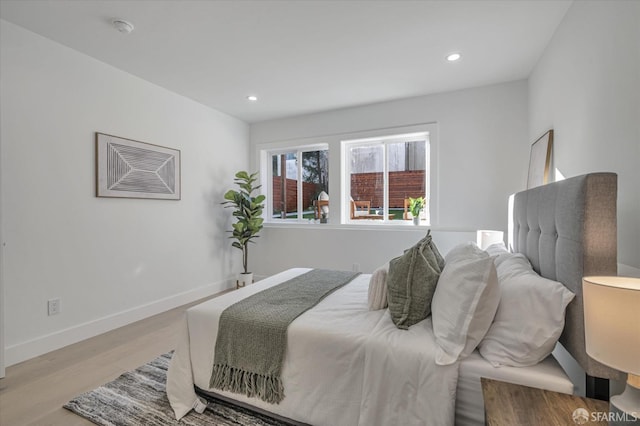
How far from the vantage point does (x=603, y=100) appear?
5.00ft

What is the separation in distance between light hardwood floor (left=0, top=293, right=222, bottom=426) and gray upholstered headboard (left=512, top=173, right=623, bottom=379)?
8.04ft

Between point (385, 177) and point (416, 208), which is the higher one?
point (385, 177)

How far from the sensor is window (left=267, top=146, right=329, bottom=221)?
447 cm

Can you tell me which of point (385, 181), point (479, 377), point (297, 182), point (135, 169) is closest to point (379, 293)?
point (479, 377)

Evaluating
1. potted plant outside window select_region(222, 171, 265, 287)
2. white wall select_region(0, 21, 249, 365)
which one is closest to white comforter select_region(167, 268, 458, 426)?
white wall select_region(0, 21, 249, 365)

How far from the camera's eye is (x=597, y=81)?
1.59 meters

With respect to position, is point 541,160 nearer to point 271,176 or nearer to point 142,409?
point 142,409

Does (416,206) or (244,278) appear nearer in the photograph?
(416,206)

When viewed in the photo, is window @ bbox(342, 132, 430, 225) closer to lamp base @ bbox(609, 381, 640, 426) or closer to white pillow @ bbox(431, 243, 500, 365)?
white pillow @ bbox(431, 243, 500, 365)

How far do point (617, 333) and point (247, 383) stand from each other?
154 centimetres

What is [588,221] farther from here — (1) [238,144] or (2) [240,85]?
(1) [238,144]

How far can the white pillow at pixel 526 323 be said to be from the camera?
1160 millimetres

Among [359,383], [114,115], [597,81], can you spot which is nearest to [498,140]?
[597,81]

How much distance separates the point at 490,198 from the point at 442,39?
1.80 metres
